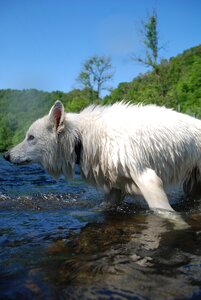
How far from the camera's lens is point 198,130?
688 centimetres

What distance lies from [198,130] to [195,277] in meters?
4.31

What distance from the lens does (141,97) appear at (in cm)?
5888

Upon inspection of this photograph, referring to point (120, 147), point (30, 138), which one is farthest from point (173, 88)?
point (120, 147)

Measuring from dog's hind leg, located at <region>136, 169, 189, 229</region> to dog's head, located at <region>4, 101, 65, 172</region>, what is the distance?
5.73 feet

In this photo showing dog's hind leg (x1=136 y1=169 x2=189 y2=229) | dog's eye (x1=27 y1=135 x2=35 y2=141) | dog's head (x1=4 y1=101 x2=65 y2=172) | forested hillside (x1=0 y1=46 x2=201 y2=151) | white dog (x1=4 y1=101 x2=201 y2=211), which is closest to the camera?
dog's hind leg (x1=136 y1=169 x2=189 y2=229)

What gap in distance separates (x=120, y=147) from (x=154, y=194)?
0.96 meters

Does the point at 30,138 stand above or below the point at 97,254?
above

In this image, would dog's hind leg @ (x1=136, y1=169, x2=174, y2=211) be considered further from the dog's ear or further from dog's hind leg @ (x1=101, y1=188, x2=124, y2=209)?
the dog's ear

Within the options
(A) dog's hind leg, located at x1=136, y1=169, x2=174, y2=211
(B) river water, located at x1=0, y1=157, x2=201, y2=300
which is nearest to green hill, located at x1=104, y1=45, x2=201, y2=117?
(A) dog's hind leg, located at x1=136, y1=169, x2=174, y2=211

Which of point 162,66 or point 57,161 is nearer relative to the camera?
point 57,161

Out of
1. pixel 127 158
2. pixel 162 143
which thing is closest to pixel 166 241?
pixel 127 158

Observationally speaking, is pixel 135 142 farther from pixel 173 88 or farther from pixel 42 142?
pixel 173 88

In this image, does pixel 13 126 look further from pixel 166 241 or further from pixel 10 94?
pixel 166 241

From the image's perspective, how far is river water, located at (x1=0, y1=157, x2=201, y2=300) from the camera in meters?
2.83
